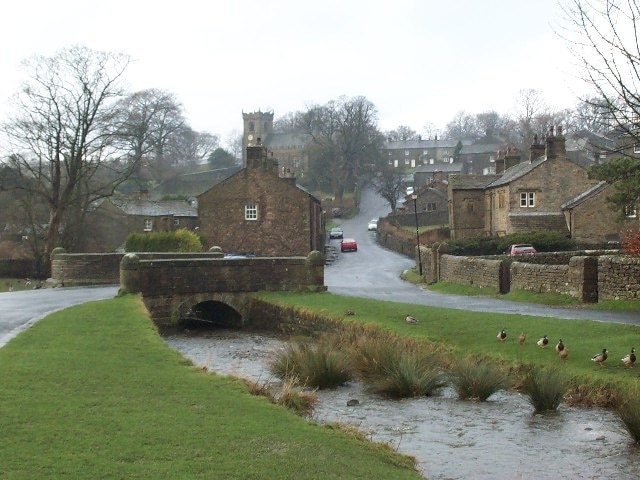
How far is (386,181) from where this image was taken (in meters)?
105

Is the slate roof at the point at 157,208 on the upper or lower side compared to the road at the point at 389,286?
upper

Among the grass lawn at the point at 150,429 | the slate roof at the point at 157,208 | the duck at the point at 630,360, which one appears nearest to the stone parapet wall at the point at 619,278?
the duck at the point at 630,360

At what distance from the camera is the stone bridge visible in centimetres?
3055

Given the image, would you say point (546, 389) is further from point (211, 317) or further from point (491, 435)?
point (211, 317)

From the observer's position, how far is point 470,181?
65562 millimetres

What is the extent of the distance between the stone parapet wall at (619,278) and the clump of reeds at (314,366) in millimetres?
12661

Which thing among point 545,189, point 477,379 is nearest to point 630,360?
point 477,379

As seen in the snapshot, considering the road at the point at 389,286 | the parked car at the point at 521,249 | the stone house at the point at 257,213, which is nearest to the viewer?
the road at the point at 389,286

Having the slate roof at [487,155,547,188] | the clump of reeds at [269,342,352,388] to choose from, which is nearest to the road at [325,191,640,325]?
the clump of reeds at [269,342,352,388]

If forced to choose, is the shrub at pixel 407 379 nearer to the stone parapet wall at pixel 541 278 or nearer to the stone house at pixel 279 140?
the stone parapet wall at pixel 541 278

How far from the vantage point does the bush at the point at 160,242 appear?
48.3 m

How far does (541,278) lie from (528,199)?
2733 cm

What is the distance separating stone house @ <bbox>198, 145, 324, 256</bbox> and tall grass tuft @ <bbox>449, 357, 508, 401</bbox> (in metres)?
45.2

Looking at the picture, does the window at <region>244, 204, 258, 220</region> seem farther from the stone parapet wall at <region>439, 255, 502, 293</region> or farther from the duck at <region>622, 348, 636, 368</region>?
the duck at <region>622, 348, 636, 368</region>
